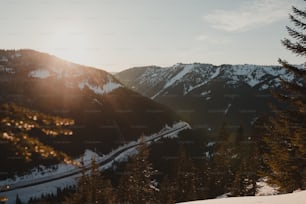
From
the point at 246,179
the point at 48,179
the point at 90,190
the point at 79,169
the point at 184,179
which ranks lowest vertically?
the point at 48,179

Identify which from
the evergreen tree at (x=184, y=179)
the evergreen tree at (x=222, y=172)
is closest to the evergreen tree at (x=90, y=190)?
the evergreen tree at (x=184, y=179)

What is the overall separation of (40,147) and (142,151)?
37.9 m

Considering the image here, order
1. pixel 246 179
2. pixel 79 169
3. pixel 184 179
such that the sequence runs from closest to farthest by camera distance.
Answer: pixel 246 179, pixel 184 179, pixel 79 169

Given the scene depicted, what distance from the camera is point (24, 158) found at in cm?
477

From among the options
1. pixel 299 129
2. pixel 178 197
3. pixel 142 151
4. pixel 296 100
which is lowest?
pixel 178 197

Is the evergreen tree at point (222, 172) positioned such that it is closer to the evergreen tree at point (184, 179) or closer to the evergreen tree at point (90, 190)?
the evergreen tree at point (184, 179)

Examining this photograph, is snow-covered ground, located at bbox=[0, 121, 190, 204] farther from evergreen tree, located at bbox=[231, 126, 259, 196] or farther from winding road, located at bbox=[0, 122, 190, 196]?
evergreen tree, located at bbox=[231, 126, 259, 196]

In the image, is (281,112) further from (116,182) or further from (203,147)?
(203,147)

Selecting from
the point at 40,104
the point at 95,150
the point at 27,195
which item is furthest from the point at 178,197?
the point at 40,104

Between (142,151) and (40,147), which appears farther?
(142,151)

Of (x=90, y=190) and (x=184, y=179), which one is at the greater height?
(x=90, y=190)

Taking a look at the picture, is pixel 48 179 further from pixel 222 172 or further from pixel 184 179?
pixel 222 172

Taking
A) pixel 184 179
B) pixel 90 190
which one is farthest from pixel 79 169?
pixel 90 190

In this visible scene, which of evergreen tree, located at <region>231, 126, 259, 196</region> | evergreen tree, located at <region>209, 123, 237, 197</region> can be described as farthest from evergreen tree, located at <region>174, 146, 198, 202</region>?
evergreen tree, located at <region>231, 126, 259, 196</region>
